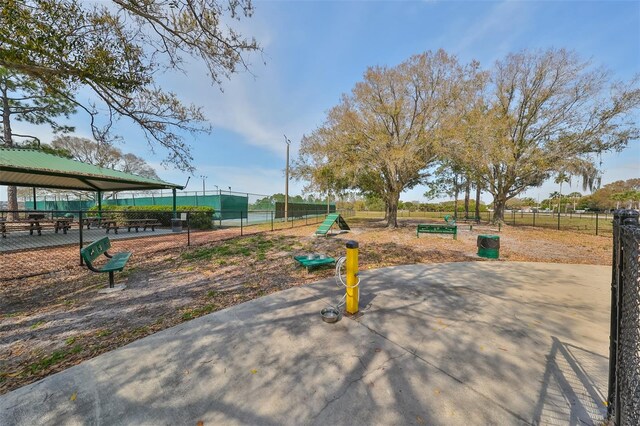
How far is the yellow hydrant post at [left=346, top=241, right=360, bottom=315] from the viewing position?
3303 mm

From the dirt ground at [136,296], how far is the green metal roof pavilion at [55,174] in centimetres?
488

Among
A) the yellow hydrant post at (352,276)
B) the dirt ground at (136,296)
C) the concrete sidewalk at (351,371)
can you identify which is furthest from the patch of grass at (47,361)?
the yellow hydrant post at (352,276)

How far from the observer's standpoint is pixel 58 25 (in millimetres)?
4180

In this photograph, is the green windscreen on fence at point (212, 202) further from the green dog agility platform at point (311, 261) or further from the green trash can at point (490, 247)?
the green trash can at point (490, 247)

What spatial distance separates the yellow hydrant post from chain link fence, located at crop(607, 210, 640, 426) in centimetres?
224

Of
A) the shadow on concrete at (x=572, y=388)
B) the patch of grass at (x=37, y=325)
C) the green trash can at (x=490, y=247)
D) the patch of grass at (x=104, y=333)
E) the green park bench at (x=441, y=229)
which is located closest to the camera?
the shadow on concrete at (x=572, y=388)

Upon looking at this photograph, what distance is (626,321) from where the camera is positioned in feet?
5.49

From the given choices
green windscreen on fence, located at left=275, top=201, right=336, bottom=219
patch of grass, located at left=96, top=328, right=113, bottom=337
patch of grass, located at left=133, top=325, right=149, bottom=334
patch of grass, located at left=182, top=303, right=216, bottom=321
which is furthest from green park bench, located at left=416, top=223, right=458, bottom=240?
patch of grass, located at left=96, top=328, right=113, bottom=337

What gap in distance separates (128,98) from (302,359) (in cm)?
619

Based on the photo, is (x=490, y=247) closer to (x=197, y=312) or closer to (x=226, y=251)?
(x=197, y=312)

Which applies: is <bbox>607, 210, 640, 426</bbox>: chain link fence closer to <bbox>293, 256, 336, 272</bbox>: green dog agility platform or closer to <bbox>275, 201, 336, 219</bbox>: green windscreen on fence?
<bbox>293, 256, 336, 272</bbox>: green dog agility platform

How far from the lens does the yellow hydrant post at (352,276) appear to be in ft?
10.8

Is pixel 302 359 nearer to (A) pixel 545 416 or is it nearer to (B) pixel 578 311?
(A) pixel 545 416

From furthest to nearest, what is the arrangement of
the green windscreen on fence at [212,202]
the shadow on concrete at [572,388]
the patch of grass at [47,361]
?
1. the green windscreen on fence at [212,202]
2. the patch of grass at [47,361]
3. the shadow on concrete at [572,388]
